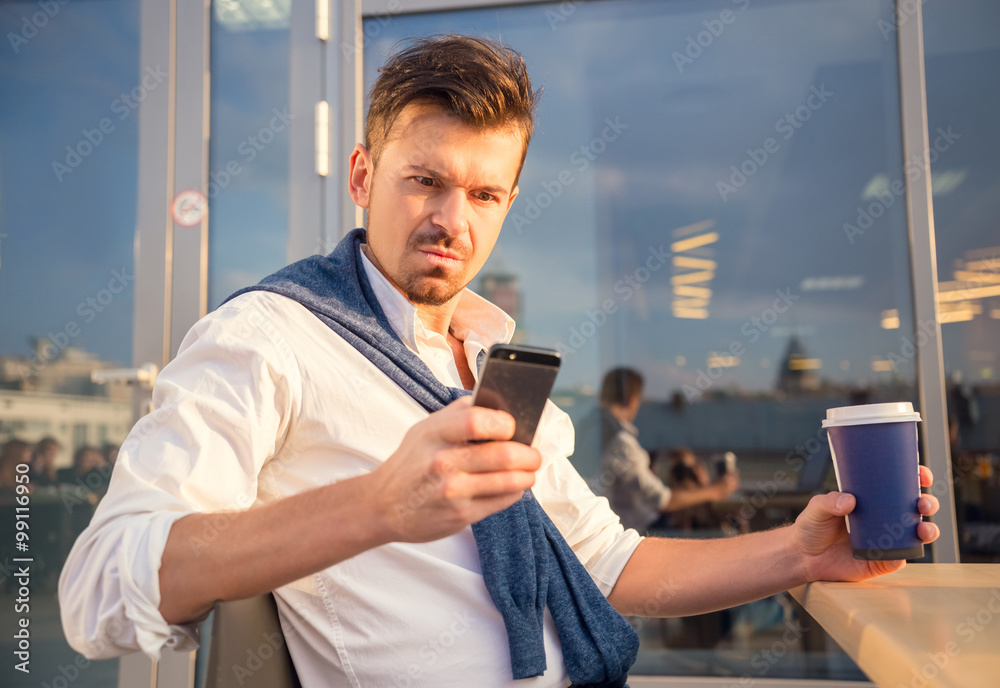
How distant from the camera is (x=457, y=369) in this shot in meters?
1.23

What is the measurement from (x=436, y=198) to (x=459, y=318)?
314 millimetres

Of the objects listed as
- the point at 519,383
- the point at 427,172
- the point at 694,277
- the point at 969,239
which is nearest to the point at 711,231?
the point at 694,277

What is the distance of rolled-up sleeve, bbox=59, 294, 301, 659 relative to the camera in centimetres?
64

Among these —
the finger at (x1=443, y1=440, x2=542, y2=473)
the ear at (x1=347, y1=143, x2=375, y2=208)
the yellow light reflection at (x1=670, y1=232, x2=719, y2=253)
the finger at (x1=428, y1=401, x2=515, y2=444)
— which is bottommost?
the finger at (x1=443, y1=440, x2=542, y2=473)

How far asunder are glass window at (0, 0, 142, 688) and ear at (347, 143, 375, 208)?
119 cm

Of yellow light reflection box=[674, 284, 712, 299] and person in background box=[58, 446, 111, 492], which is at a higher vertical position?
yellow light reflection box=[674, 284, 712, 299]

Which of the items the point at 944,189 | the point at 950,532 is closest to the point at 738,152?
the point at 944,189

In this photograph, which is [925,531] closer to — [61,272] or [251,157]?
[251,157]

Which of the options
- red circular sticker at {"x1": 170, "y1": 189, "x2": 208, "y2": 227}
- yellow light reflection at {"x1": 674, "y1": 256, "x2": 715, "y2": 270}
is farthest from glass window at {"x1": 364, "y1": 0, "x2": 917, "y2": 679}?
red circular sticker at {"x1": 170, "y1": 189, "x2": 208, "y2": 227}

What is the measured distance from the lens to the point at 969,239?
2078 mm

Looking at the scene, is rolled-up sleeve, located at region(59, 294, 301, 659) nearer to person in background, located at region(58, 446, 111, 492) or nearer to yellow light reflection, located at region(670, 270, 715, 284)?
person in background, located at region(58, 446, 111, 492)

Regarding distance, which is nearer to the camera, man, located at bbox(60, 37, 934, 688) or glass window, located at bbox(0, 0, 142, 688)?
man, located at bbox(60, 37, 934, 688)

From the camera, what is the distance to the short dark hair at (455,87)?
3.51 ft

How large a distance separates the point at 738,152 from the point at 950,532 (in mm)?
1252
